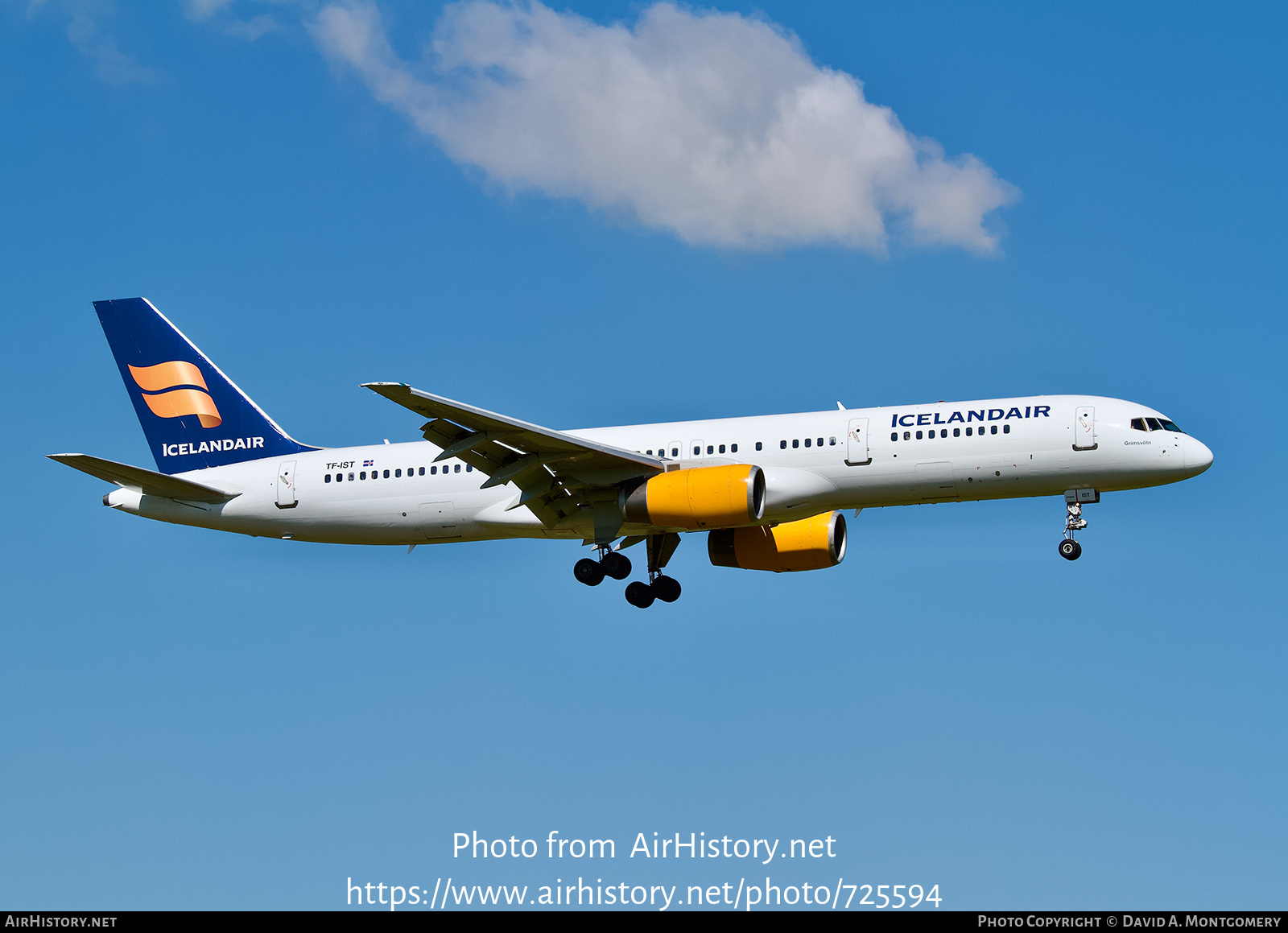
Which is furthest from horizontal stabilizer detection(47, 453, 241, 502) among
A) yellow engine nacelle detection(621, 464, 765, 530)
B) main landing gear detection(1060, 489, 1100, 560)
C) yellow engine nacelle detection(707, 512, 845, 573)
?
main landing gear detection(1060, 489, 1100, 560)

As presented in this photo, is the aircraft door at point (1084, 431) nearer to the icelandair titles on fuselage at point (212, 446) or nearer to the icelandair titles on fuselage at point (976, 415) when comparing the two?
the icelandair titles on fuselage at point (976, 415)

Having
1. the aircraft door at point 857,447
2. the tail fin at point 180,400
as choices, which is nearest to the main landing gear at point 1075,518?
the aircraft door at point 857,447

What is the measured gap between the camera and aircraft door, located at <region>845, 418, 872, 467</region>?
34.2 m

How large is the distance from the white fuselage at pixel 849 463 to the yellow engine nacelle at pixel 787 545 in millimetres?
4301

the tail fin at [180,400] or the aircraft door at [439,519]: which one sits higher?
the tail fin at [180,400]

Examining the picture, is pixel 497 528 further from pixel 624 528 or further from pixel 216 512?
pixel 216 512

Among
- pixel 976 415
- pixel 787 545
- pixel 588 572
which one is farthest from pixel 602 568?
pixel 976 415

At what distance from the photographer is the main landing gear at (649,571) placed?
3812 centimetres

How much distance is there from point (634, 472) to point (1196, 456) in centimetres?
1336

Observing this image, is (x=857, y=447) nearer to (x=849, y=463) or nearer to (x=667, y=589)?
(x=849, y=463)

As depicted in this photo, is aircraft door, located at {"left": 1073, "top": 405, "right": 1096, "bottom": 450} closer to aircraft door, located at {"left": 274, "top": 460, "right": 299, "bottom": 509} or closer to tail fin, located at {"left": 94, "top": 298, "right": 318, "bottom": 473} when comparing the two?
aircraft door, located at {"left": 274, "top": 460, "right": 299, "bottom": 509}

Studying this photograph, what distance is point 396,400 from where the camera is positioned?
3039 centimetres

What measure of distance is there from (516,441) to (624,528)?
13.6ft

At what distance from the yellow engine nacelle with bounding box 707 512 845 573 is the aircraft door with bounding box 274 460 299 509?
38.8 ft
